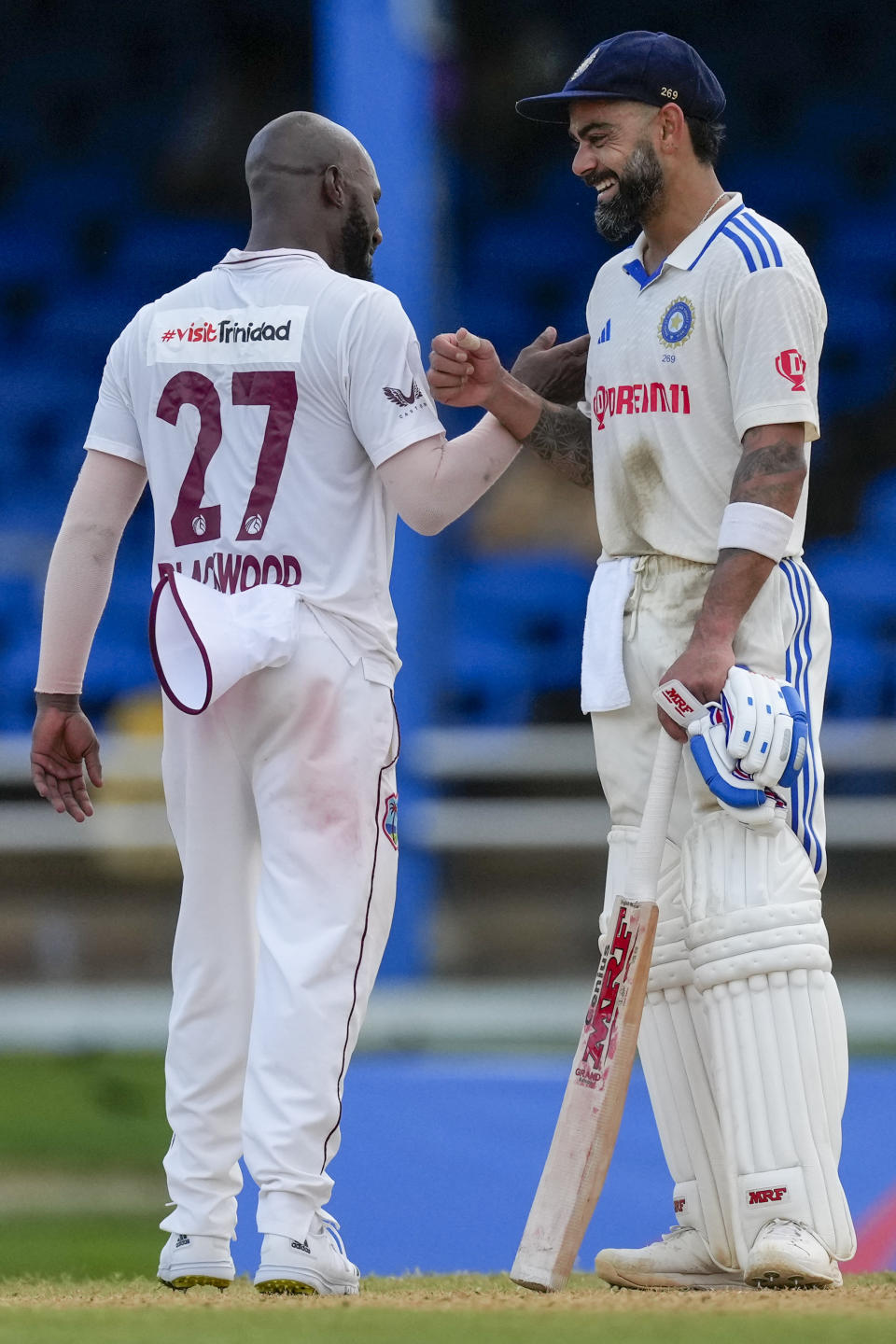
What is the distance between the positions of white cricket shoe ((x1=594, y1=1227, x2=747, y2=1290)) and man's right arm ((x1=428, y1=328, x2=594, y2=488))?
129 cm

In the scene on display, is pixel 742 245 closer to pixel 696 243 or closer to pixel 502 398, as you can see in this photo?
pixel 696 243

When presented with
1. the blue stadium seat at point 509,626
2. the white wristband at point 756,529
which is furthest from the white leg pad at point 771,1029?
the blue stadium seat at point 509,626

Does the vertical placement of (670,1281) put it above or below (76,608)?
below

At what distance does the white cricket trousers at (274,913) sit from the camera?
10.1 feet

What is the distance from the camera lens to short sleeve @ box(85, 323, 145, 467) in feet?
11.1

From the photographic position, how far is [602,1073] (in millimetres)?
3133

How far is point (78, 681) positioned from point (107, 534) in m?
0.24

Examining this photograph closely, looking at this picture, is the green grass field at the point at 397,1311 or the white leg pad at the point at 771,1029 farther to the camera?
the white leg pad at the point at 771,1029

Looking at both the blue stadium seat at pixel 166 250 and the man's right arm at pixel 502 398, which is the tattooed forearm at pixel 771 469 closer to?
the man's right arm at pixel 502 398

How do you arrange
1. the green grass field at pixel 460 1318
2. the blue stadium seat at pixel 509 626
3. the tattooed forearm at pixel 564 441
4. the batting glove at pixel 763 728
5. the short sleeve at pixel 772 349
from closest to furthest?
the green grass field at pixel 460 1318 → the batting glove at pixel 763 728 → the short sleeve at pixel 772 349 → the tattooed forearm at pixel 564 441 → the blue stadium seat at pixel 509 626

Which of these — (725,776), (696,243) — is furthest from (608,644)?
(696,243)

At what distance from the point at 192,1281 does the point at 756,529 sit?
4.59 feet

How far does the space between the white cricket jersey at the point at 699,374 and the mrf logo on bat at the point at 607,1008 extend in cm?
60

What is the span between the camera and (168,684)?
3.13 metres
